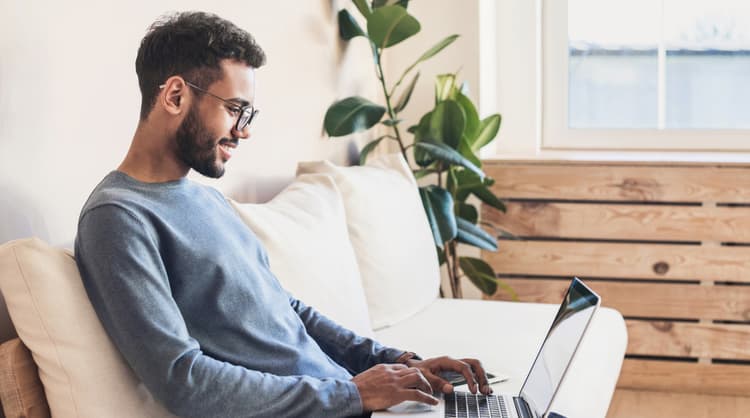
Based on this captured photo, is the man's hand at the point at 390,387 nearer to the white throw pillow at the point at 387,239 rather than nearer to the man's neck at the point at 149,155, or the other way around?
the man's neck at the point at 149,155

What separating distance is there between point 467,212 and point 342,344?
4.49 ft

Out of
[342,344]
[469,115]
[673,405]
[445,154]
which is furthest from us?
[673,405]

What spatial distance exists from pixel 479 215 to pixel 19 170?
2.01 meters

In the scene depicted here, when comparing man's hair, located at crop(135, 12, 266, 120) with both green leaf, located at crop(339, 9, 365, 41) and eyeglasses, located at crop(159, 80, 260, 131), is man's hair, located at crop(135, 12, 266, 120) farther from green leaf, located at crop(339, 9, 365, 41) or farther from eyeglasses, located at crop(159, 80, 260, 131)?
green leaf, located at crop(339, 9, 365, 41)

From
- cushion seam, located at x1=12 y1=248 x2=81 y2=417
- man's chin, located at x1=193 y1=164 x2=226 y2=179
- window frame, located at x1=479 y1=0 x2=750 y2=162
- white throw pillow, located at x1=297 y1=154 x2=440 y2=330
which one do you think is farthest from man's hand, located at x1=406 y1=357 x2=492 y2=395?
window frame, located at x1=479 y1=0 x2=750 y2=162

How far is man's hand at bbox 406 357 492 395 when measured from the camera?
1519 millimetres

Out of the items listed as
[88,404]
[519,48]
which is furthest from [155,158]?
[519,48]

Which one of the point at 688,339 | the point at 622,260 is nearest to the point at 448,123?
the point at 622,260

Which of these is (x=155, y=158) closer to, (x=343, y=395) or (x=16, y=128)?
(x=16, y=128)

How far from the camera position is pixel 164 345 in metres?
1.21

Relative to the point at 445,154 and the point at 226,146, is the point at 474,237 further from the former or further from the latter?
the point at 226,146

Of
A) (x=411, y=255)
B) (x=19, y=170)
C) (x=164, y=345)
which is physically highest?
(x=19, y=170)

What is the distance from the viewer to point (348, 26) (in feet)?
9.12

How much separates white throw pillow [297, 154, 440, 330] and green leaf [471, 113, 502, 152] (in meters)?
0.46
